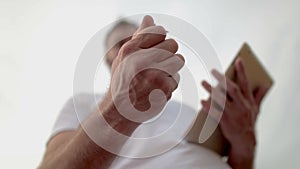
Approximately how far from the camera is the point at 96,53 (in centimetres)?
60

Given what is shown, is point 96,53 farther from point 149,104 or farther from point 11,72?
point 11,72

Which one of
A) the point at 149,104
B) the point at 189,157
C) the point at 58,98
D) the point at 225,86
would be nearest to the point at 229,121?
the point at 225,86

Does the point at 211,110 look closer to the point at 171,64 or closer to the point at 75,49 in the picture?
the point at 171,64

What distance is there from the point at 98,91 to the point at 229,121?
→ 0.94 ft

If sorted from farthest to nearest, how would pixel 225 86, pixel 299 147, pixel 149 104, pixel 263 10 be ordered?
pixel 263 10 → pixel 299 147 → pixel 225 86 → pixel 149 104

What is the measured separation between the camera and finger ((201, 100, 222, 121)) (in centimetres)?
71

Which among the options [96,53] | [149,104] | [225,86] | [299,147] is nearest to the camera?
[149,104]

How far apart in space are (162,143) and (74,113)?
0.23m

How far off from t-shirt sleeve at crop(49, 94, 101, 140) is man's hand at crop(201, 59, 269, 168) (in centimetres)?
24

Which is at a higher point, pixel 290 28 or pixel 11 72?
pixel 290 28

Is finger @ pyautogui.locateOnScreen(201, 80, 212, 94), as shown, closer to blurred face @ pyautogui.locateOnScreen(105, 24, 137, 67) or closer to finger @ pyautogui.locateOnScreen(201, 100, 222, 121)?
finger @ pyautogui.locateOnScreen(201, 100, 222, 121)

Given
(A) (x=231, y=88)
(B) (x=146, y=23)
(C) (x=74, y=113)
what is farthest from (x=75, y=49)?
(B) (x=146, y=23)

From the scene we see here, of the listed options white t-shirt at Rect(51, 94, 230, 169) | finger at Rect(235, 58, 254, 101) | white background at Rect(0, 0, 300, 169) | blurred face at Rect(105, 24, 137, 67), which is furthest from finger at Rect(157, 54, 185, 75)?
white background at Rect(0, 0, 300, 169)

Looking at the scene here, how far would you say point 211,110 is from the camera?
0.71 m
